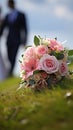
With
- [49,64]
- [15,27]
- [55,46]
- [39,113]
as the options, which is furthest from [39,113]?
[15,27]

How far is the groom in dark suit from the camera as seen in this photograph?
16531 mm

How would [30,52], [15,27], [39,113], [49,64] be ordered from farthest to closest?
1. [15,27]
2. [30,52]
3. [49,64]
4. [39,113]

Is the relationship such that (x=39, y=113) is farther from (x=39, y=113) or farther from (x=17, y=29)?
(x=17, y=29)

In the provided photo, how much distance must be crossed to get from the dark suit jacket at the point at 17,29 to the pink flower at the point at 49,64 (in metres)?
10.4

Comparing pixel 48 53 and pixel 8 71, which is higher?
pixel 48 53

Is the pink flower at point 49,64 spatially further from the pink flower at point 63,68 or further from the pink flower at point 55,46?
the pink flower at point 55,46

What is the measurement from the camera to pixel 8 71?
1805 centimetres

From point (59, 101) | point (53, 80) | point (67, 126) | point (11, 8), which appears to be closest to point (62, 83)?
point (53, 80)

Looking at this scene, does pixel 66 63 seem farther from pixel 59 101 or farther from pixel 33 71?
pixel 59 101

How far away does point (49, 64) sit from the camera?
5.99 meters

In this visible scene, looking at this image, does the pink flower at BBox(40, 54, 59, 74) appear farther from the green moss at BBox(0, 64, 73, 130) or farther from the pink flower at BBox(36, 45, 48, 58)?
the green moss at BBox(0, 64, 73, 130)

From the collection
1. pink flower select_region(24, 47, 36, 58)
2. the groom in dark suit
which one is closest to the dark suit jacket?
the groom in dark suit

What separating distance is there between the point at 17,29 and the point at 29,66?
10.6 metres

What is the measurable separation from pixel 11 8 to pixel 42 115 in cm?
A: 1300
